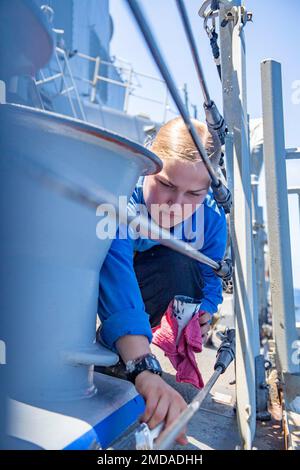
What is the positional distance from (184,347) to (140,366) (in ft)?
1.03

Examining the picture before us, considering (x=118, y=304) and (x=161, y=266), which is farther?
(x=161, y=266)

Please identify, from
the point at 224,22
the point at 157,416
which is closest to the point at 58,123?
the point at 157,416

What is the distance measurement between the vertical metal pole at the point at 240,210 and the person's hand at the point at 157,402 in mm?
187

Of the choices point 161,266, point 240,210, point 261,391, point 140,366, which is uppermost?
point 240,210

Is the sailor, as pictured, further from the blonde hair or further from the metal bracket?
the metal bracket

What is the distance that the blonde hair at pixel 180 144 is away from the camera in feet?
2.46

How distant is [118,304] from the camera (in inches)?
22.6

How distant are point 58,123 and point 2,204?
0.11 m

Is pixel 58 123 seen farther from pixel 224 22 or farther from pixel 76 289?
pixel 224 22
